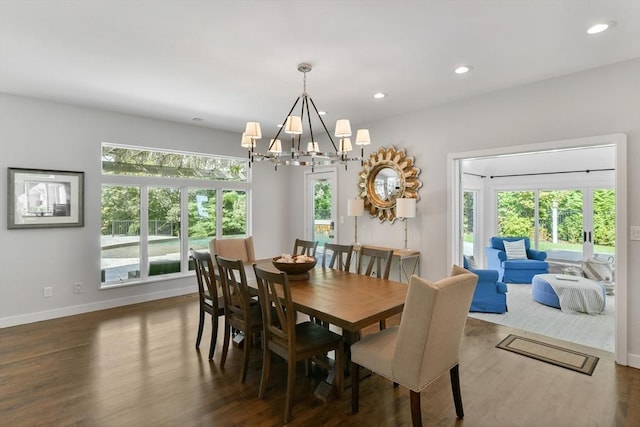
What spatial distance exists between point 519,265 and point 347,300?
5271mm

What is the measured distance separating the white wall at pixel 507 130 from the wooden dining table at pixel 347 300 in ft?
6.10

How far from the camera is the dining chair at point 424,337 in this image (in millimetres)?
1811

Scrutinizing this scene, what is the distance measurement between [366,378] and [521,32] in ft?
10.1

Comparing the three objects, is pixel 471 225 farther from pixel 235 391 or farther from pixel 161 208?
pixel 235 391

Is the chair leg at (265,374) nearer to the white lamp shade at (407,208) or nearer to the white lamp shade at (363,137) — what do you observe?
the white lamp shade at (363,137)

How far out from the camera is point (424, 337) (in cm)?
183

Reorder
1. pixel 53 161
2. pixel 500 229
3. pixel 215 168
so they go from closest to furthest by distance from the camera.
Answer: pixel 53 161
pixel 215 168
pixel 500 229

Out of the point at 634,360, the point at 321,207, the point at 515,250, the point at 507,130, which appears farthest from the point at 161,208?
the point at 515,250

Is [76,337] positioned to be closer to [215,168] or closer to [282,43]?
[215,168]

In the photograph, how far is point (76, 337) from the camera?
11.8 feet

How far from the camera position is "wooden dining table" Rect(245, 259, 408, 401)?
2.05 meters

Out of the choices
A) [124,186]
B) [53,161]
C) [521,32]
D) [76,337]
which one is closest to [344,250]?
[521,32]

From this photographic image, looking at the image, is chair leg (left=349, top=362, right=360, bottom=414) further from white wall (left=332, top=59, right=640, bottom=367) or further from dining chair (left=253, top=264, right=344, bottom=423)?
white wall (left=332, top=59, right=640, bottom=367)

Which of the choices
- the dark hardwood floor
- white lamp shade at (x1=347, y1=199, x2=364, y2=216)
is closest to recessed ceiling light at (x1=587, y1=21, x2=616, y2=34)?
the dark hardwood floor
